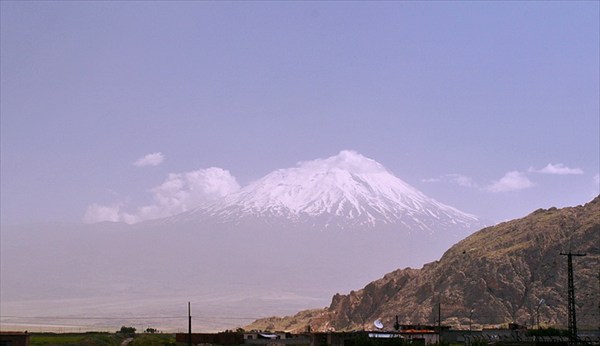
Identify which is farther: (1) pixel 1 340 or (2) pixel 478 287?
(2) pixel 478 287

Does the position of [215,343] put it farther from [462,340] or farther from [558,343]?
[558,343]

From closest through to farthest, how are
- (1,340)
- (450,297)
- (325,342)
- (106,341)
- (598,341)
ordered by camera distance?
(1,340) → (598,341) → (325,342) → (106,341) → (450,297)

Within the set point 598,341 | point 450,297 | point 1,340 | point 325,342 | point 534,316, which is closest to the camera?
point 1,340

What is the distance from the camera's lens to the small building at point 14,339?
107062 millimetres

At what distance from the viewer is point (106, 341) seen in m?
145

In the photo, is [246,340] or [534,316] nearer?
[246,340]

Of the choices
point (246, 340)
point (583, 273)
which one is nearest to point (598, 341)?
point (246, 340)

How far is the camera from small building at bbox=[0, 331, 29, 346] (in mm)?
107062

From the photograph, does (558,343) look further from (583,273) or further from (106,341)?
(583,273)

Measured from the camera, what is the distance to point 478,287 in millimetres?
196625

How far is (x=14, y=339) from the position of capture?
108m

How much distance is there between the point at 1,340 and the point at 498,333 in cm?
7508

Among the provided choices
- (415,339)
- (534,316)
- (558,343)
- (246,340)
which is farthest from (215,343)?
(534,316)

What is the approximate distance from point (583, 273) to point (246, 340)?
79.2 meters
